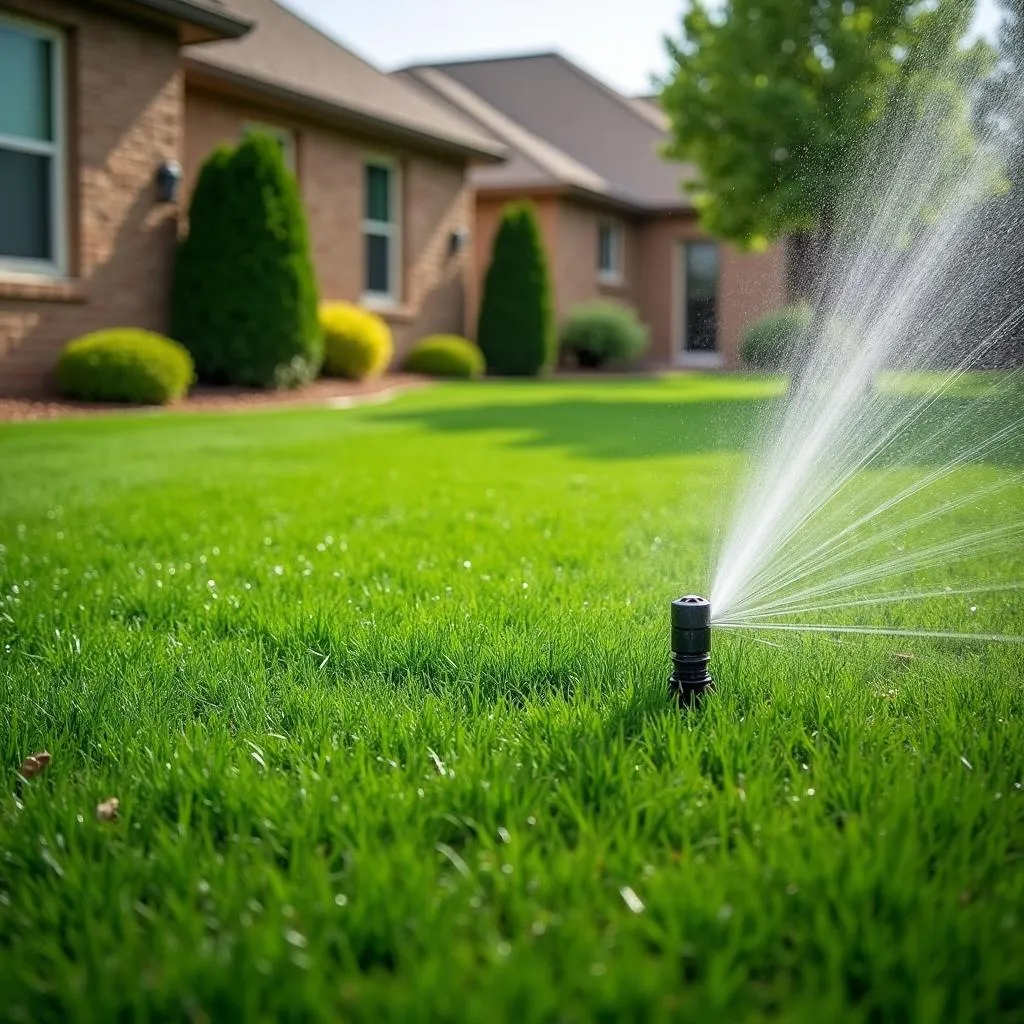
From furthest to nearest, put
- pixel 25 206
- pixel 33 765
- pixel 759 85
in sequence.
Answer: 1. pixel 759 85
2. pixel 25 206
3. pixel 33 765

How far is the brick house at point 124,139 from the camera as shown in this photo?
12.0 metres

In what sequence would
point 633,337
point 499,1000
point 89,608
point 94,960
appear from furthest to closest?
point 633,337 → point 89,608 → point 94,960 → point 499,1000

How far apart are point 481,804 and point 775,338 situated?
426 cm

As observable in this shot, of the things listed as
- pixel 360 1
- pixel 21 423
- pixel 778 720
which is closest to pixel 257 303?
pixel 21 423

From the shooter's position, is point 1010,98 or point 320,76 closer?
point 1010,98

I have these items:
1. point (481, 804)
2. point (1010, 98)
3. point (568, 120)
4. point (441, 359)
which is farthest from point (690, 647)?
point (568, 120)

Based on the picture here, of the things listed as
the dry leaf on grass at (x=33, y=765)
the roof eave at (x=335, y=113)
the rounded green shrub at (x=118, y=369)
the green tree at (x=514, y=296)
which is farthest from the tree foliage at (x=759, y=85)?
the dry leaf on grass at (x=33, y=765)

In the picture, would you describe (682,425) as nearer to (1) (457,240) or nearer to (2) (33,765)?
(2) (33,765)

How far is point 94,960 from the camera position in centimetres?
165

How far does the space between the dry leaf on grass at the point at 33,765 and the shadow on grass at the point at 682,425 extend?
2.92m

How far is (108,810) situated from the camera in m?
2.21

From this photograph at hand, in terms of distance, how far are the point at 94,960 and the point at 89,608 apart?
234 centimetres

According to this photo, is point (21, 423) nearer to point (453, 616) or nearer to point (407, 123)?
point (453, 616)

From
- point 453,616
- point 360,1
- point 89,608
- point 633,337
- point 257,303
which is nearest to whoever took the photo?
point 453,616
